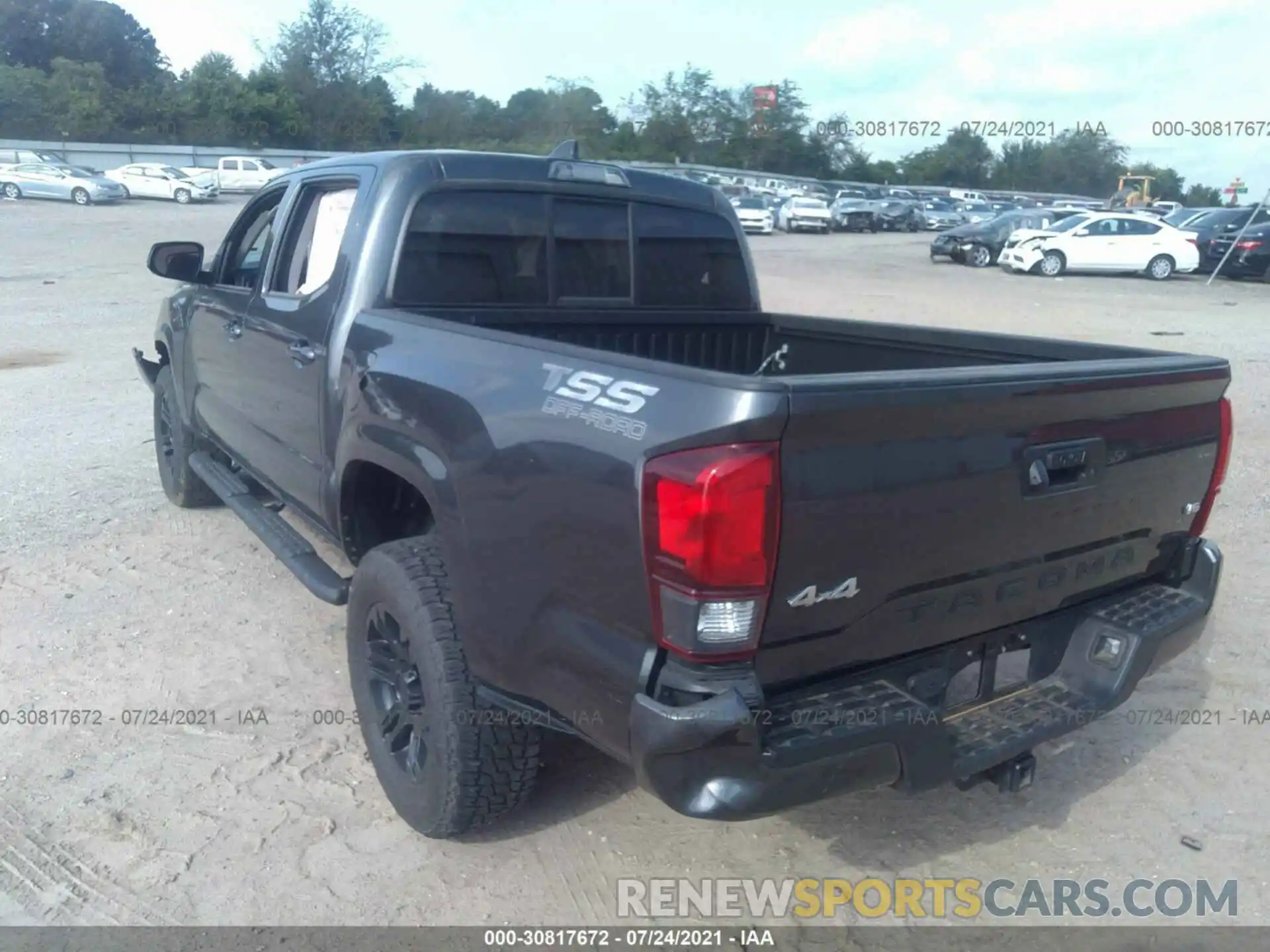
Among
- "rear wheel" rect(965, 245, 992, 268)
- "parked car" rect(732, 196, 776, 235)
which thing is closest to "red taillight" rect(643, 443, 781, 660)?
"rear wheel" rect(965, 245, 992, 268)

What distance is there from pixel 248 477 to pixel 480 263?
2.12m

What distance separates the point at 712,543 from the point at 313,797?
2025 millimetres

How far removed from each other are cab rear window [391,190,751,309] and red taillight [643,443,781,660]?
1886 mm

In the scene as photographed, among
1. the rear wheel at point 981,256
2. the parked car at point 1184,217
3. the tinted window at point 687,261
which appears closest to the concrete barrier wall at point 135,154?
the rear wheel at point 981,256

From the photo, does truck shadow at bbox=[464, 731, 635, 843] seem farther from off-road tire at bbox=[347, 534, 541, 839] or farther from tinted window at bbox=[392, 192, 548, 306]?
tinted window at bbox=[392, 192, 548, 306]

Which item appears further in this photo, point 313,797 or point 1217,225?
point 1217,225

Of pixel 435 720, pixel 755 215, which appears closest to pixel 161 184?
pixel 755 215

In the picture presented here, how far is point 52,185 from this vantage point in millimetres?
36906

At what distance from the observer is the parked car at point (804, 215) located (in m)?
41.4

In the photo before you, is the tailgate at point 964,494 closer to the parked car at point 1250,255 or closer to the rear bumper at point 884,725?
the rear bumper at point 884,725

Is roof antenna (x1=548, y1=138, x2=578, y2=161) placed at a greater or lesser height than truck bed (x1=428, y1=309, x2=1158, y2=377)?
greater

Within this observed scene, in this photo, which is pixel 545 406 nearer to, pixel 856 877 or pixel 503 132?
pixel 856 877

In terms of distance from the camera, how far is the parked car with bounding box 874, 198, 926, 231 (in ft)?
147

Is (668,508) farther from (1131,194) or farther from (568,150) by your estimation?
(1131,194)
